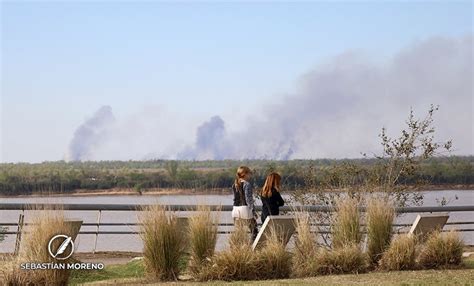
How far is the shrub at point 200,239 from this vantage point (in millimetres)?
13266

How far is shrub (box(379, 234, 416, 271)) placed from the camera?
13750mm

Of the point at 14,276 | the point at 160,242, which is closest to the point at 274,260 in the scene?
the point at 160,242

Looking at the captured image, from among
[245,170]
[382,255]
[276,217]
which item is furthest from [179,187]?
[382,255]

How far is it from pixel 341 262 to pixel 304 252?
0.55 meters

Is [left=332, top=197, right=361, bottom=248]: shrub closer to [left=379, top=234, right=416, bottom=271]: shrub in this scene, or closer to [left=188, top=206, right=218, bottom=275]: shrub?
[left=379, top=234, right=416, bottom=271]: shrub

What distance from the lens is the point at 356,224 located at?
14.1 m

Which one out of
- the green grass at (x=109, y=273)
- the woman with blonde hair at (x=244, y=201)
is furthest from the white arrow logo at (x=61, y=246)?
the woman with blonde hair at (x=244, y=201)

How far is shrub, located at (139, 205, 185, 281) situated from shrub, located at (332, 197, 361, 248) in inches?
94.9

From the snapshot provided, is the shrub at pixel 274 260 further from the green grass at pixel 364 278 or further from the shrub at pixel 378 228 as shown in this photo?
the shrub at pixel 378 228

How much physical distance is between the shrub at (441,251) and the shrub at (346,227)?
41.9 inches

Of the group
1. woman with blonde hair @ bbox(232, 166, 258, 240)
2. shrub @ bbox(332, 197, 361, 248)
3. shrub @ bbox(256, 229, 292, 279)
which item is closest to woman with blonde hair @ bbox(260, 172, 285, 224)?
woman with blonde hair @ bbox(232, 166, 258, 240)

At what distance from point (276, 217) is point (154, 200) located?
6.15 ft

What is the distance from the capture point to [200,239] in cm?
1331

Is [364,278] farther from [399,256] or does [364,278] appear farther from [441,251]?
[441,251]
